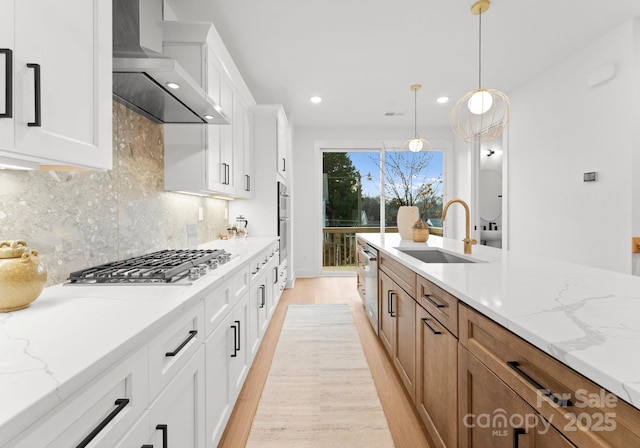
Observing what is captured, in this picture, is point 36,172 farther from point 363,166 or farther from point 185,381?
point 363,166

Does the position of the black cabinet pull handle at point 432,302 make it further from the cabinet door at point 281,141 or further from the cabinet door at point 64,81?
the cabinet door at point 281,141

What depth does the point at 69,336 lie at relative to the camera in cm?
80

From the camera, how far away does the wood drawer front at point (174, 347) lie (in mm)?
946

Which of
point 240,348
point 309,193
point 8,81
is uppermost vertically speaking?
point 309,193

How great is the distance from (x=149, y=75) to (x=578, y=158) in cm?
416

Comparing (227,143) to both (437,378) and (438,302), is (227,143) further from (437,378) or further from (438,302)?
(437,378)

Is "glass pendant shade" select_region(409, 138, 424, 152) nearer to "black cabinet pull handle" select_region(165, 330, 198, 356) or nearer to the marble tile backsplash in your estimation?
the marble tile backsplash

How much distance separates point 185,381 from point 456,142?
251 inches

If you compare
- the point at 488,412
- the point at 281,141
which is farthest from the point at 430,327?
the point at 281,141

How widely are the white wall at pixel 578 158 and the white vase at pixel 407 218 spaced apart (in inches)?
73.0

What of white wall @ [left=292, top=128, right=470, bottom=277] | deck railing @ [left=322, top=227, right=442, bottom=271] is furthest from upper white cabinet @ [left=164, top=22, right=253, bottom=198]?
deck railing @ [left=322, top=227, right=442, bottom=271]

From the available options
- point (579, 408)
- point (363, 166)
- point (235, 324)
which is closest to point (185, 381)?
point (235, 324)

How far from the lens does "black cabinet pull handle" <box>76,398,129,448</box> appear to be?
0.67 metres

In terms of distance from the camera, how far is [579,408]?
0.69 metres
